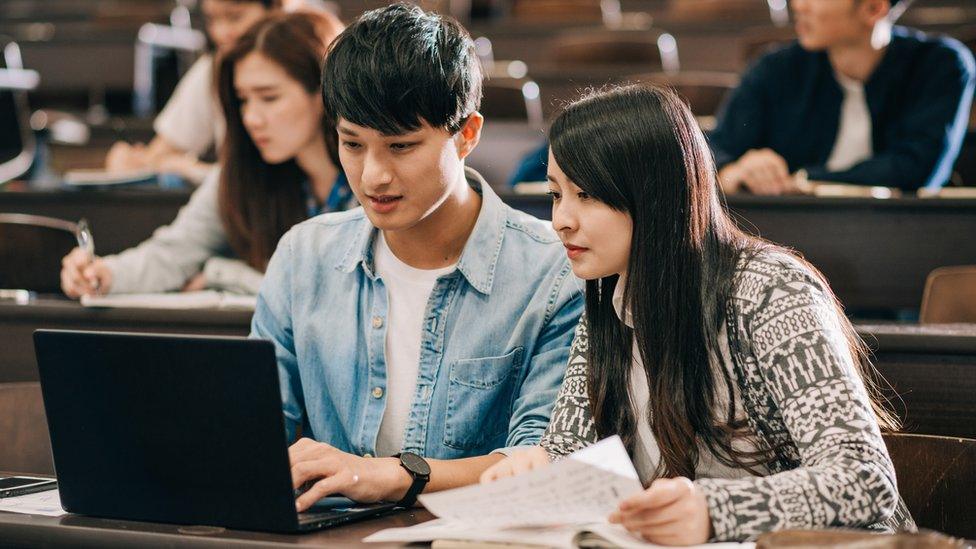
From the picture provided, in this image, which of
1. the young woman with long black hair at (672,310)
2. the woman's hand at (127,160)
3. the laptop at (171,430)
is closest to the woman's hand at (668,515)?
the young woman with long black hair at (672,310)

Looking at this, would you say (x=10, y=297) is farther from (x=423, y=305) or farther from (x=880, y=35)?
(x=880, y=35)

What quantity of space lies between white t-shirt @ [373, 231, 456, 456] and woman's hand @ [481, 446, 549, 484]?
0.31 meters

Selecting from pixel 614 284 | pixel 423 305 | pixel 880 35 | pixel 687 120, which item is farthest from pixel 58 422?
pixel 880 35

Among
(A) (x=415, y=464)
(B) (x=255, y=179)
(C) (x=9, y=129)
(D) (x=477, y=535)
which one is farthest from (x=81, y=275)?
(C) (x=9, y=129)

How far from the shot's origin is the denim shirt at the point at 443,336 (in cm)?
161

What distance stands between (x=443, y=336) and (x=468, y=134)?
10.7 inches

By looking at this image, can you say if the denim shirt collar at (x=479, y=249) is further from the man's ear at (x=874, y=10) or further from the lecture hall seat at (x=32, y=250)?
the man's ear at (x=874, y=10)

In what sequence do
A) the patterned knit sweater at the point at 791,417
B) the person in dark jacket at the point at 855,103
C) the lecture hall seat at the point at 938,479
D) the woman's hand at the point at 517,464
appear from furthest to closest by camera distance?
the person in dark jacket at the point at 855,103 < the lecture hall seat at the point at 938,479 < the woman's hand at the point at 517,464 < the patterned knit sweater at the point at 791,417

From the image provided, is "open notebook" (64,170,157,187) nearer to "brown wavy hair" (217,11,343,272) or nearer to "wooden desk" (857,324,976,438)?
"brown wavy hair" (217,11,343,272)

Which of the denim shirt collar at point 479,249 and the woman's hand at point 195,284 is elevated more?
the denim shirt collar at point 479,249

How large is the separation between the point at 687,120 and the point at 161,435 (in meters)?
0.67

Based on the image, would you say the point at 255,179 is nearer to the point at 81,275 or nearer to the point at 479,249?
the point at 81,275

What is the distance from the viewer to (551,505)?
43.3 inches

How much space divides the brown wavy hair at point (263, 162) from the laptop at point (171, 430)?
1.18 m
